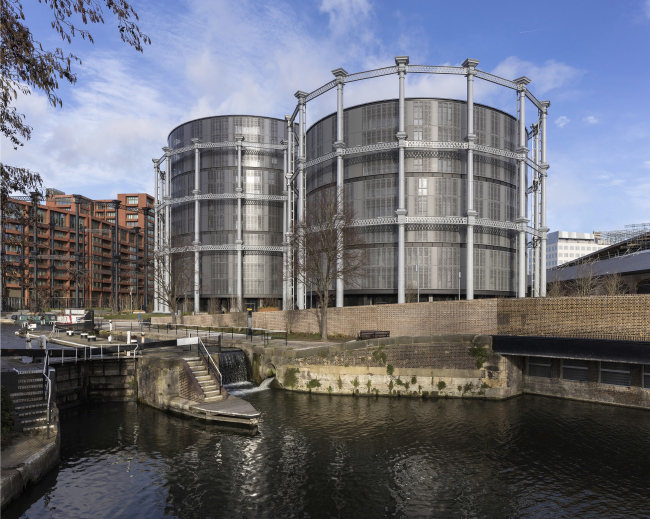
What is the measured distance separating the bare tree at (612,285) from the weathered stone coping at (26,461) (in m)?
53.5

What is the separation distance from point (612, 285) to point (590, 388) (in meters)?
33.2

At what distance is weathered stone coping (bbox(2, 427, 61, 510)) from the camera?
1288cm

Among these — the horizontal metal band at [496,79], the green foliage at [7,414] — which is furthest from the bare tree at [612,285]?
the green foliage at [7,414]

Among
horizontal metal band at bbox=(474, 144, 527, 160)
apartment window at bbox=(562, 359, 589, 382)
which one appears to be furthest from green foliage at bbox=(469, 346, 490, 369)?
horizontal metal band at bbox=(474, 144, 527, 160)

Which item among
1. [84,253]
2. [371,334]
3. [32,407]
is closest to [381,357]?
[371,334]

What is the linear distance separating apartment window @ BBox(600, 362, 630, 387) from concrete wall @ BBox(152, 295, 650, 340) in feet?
6.74

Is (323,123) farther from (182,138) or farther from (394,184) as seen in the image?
(182,138)

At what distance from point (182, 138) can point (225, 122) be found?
8.84m

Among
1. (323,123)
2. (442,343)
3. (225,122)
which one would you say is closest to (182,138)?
(225,122)

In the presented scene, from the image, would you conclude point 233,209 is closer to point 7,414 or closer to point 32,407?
point 32,407

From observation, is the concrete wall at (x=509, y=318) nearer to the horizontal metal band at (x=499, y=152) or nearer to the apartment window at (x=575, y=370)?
the apartment window at (x=575, y=370)

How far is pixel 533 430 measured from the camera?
2112 centimetres

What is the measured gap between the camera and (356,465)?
1669cm

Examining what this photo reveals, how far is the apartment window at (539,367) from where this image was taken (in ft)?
91.9
